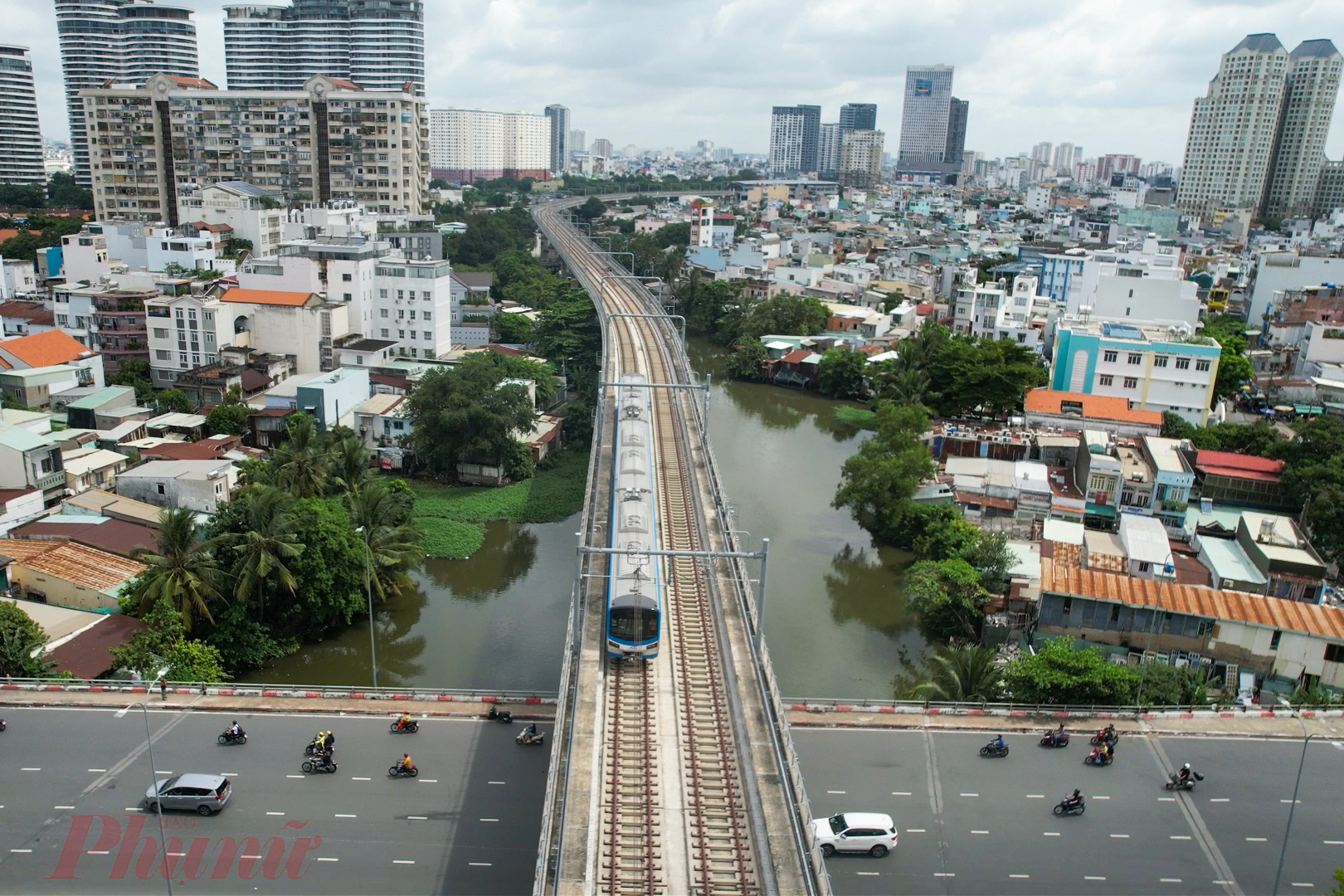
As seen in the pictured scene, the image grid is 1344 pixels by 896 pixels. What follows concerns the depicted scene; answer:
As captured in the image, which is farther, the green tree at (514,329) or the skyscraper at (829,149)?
the skyscraper at (829,149)

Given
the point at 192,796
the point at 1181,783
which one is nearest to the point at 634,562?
the point at 192,796

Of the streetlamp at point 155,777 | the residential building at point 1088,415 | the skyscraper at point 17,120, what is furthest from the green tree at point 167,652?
the skyscraper at point 17,120

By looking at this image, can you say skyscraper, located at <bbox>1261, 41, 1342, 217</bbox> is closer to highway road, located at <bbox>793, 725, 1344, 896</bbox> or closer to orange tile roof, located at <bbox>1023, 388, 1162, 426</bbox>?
orange tile roof, located at <bbox>1023, 388, 1162, 426</bbox>

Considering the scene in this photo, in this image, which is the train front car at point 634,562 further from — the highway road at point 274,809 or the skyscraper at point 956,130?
the skyscraper at point 956,130

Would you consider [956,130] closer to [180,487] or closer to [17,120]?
[17,120]

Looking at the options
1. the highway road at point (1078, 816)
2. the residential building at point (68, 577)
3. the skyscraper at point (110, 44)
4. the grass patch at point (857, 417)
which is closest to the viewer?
the highway road at point (1078, 816)
